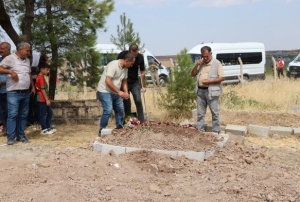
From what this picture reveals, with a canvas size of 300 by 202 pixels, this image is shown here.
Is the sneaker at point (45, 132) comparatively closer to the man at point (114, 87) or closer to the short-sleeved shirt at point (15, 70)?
the short-sleeved shirt at point (15, 70)

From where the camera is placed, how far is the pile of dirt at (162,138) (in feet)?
17.1

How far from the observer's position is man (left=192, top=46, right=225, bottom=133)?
6.36 meters

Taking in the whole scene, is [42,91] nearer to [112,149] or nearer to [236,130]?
[112,149]

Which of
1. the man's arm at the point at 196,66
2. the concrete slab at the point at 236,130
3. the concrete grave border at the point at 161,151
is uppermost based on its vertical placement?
the man's arm at the point at 196,66

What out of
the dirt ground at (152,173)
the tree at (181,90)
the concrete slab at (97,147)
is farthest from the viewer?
the tree at (181,90)

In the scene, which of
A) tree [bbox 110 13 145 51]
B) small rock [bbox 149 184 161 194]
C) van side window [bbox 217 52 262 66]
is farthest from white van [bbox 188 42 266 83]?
small rock [bbox 149 184 161 194]

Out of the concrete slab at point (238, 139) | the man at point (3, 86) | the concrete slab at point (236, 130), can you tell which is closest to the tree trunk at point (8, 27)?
the man at point (3, 86)

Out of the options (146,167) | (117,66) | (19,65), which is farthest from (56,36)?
(146,167)

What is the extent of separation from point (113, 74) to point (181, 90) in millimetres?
2832

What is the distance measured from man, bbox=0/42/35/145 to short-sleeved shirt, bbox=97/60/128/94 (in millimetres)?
1206

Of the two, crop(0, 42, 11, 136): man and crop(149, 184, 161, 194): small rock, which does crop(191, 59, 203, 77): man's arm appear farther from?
crop(0, 42, 11, 136): man

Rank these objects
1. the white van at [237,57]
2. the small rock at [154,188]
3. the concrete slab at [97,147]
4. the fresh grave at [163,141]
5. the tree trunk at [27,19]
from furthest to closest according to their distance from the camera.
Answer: the white van at [237,57], the tree trunk at [27,19], the concrete slab at [97,147], the fresh grave at [163,141], the small rock at [154,188]

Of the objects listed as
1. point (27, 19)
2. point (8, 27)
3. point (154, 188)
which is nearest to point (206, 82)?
point (154, 188)

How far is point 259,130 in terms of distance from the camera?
280 inches
